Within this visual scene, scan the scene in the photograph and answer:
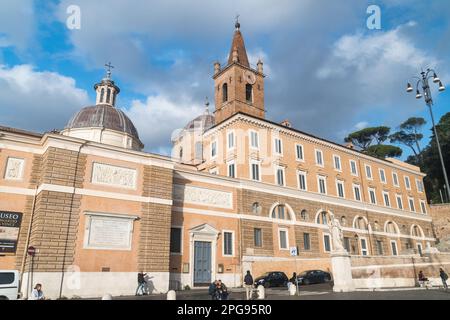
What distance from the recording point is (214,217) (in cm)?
2767

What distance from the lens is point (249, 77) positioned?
3812cm

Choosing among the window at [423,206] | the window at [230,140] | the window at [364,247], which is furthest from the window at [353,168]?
the window at [230,140]

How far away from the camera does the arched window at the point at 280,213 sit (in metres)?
31.7

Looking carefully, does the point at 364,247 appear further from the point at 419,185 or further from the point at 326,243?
the point at 419,185

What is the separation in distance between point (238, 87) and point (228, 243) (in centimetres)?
1697

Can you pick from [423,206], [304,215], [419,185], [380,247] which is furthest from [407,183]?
[304,215]

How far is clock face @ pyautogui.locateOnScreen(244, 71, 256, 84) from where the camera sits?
37.7 meters

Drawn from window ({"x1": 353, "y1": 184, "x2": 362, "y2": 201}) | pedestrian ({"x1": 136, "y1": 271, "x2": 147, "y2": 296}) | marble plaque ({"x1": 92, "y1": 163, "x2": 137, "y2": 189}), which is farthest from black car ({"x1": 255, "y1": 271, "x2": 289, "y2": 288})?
window ({"x1": 353, "y1": 184, "x2": 362, "y2": 201})

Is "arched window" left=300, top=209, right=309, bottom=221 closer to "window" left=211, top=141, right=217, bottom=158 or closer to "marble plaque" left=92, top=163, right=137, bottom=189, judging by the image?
"window" left=211, top=141, right=217, bottom=158

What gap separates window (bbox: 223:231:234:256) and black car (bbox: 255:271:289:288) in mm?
3287
